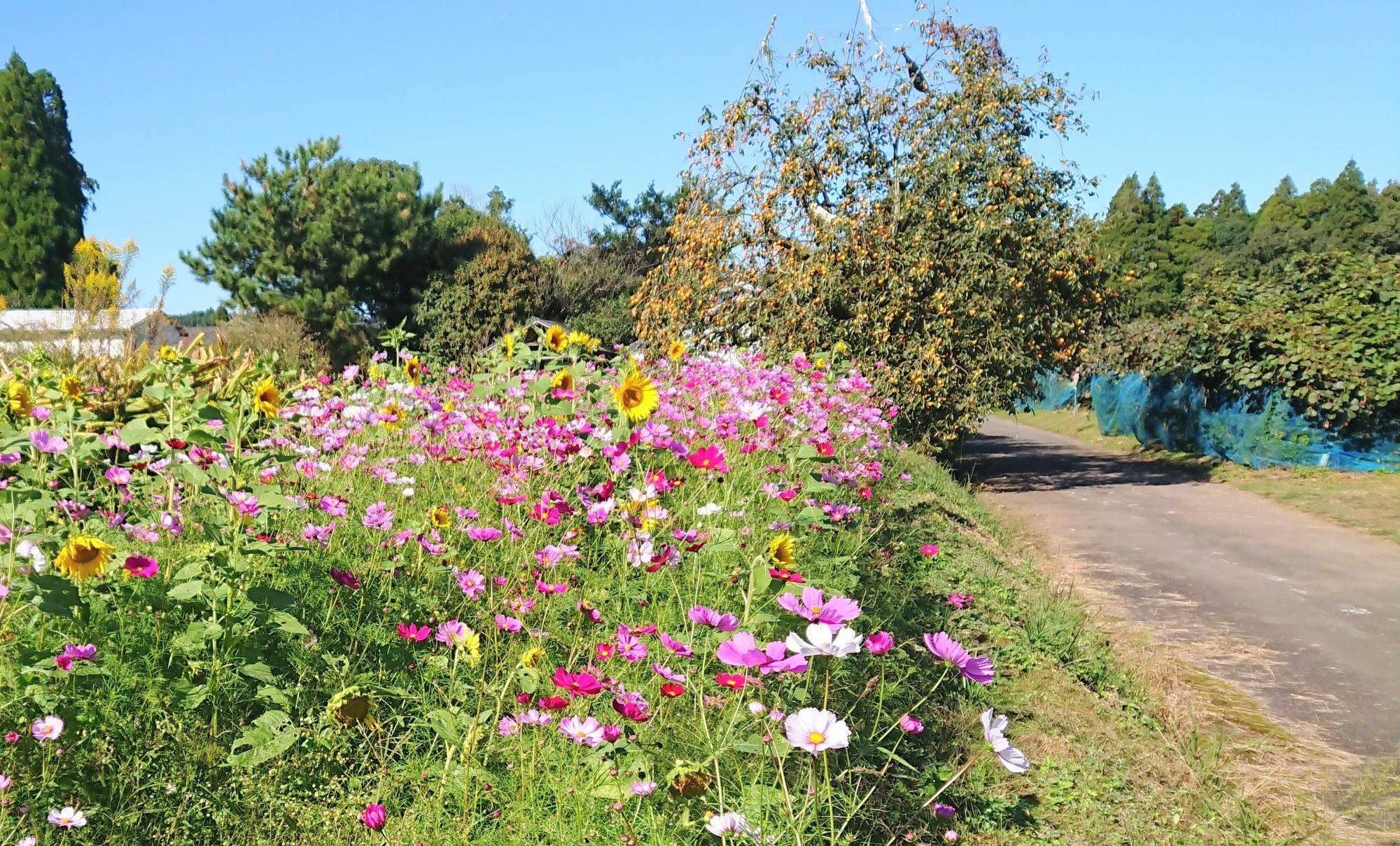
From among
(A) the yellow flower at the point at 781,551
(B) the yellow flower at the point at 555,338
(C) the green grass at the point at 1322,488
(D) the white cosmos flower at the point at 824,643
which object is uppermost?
(B) the yellow flower at the point at 555,338

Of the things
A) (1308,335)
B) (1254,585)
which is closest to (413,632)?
(1254,585)

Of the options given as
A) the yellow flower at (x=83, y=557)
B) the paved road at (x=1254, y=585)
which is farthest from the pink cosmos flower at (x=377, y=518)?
A: the paved road at (x=1254, y=585)

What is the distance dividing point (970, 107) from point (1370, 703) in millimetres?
8697

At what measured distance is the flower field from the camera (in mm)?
1889

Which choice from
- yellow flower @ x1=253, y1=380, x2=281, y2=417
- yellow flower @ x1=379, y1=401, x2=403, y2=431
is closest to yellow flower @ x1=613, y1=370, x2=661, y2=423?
yellow flower @ x1=379, y1=401, x2=403, y2=431

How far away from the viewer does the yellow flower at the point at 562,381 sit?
3761 mm

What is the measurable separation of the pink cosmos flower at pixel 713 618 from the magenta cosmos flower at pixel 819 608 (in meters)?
0.15

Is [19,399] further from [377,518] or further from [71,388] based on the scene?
[377,518]

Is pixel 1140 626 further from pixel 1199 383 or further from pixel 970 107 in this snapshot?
pixel 1199 383

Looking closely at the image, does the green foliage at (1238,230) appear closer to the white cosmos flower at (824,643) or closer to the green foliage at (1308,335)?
the green foliage at (1308,335)

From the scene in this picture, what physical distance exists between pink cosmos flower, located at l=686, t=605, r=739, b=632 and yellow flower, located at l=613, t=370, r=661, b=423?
5.10 ft

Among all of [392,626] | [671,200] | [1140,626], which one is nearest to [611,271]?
[671,200]

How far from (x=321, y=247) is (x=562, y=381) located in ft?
85.3

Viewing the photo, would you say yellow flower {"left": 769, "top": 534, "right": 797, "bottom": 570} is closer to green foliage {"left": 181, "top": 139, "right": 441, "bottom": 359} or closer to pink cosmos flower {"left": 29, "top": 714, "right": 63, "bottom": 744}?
pink cosmos flower {"left": 29, "top": 714, "right": 63, "bottom": 744}
